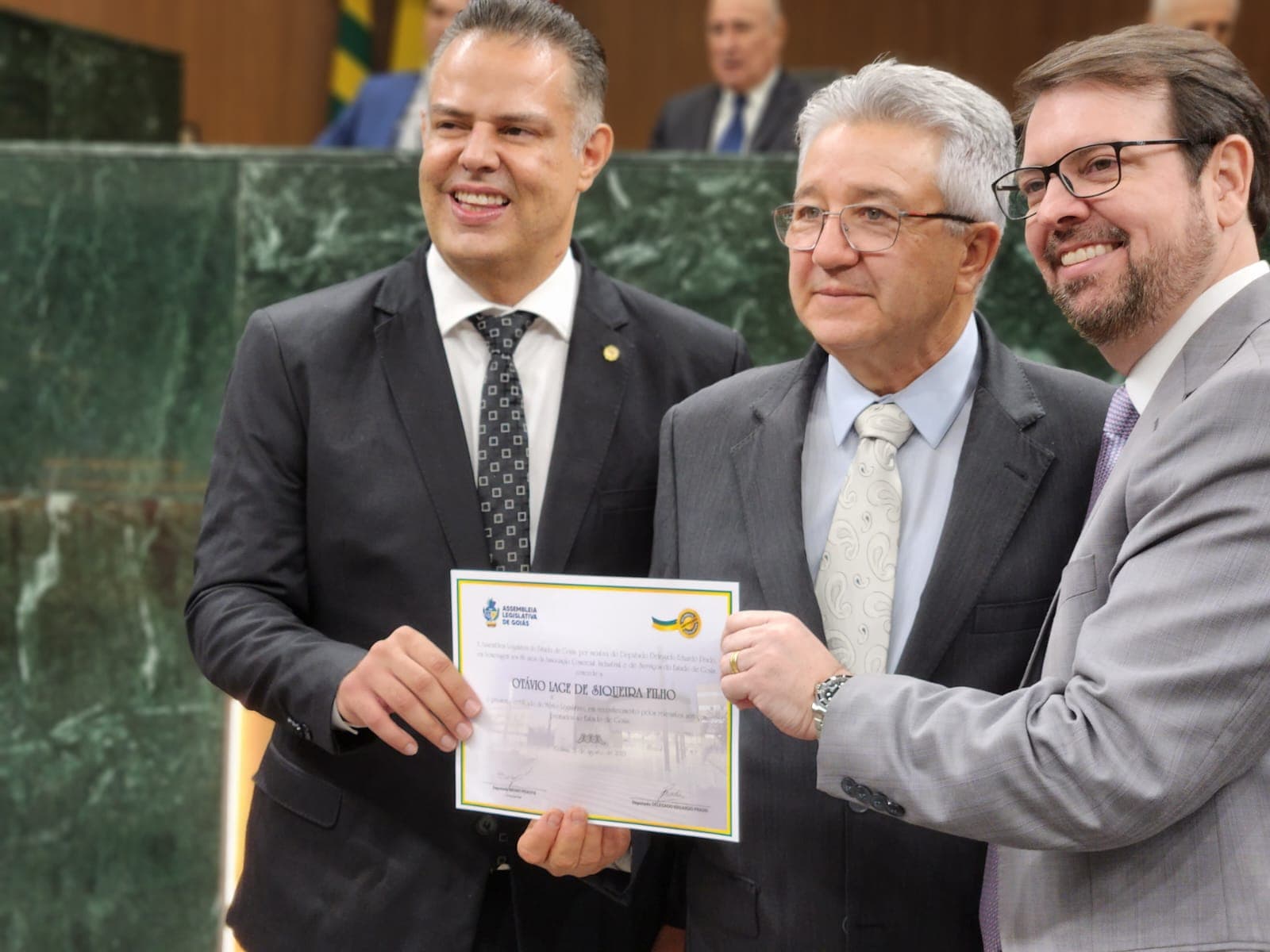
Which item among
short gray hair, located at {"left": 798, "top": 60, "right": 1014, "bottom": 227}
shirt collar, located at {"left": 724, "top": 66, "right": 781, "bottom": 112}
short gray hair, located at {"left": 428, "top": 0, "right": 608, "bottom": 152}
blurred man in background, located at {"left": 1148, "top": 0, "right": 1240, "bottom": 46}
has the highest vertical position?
blurred man in background, located at {"left": 1148, "top": 0, "right": 1240, "bottom": 46}

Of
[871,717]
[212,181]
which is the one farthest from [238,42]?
[871,717]

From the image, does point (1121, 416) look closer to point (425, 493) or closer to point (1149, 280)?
point (1149, 280)

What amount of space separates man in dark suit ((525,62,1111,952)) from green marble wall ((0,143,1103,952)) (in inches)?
59.5

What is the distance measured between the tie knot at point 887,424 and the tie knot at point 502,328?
1.67ft

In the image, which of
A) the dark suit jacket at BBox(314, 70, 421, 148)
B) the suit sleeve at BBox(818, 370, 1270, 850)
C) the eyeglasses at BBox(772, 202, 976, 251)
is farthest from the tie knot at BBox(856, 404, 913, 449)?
the dark suit jacket at BBox(314, 70, 421, 148)

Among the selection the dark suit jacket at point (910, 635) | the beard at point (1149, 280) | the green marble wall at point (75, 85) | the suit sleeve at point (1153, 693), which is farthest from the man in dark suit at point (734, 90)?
the suit sleeve at point (1153, 693)

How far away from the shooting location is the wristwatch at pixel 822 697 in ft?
5.03

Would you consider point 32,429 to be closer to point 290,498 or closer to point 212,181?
point 212,181

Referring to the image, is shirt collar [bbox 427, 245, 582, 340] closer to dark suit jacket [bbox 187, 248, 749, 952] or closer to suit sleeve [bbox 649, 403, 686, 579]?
dark suit jacket [bbox 187, 248, 749, 952]

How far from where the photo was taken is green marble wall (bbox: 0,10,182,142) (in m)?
4.49

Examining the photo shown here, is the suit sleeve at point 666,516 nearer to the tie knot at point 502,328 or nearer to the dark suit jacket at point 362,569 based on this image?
the dark suit jacket at point 362,569

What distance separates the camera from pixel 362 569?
1.98 m

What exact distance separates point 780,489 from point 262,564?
2.23 ft
